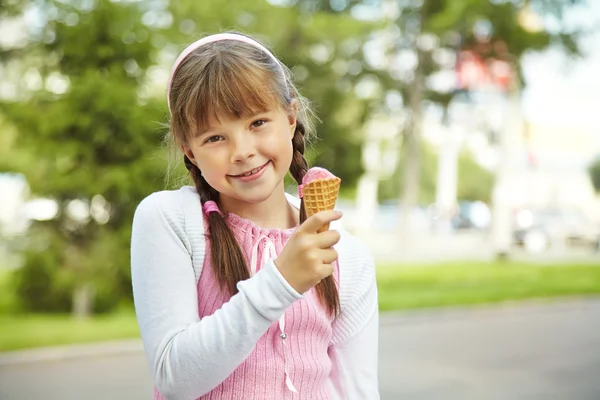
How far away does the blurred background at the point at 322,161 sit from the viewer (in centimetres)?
834

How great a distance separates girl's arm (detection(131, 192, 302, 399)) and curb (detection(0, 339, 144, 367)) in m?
7.05

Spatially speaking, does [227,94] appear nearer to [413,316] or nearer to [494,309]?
[413,316]

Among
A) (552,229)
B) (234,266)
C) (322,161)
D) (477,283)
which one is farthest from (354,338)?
(552,229)

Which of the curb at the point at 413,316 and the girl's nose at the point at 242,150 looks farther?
the curb at the point at 413,316

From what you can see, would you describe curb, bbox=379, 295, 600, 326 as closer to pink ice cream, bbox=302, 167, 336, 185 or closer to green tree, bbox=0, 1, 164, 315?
green tree, bbox=0, 1, 164, 315

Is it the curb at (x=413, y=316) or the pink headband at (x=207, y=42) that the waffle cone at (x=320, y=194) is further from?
the curb at (x=413, y=316)

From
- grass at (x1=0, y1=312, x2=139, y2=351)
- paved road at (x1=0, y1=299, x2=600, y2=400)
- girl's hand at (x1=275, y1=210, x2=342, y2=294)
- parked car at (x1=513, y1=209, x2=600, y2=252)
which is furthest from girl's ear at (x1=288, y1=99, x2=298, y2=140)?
parked car at (x1=513, y1=209, x2=600, y2=252)

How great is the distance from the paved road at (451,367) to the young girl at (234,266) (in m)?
5.43

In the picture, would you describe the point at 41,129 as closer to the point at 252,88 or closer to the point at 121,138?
the point at 121,138

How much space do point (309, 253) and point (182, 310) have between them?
0.30 metres

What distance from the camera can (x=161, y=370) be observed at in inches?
59.3

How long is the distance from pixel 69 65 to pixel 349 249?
29.3 ft

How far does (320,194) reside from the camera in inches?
60.4

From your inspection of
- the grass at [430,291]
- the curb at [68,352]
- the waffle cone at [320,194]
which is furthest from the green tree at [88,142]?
the waffle cone at [320,194]
